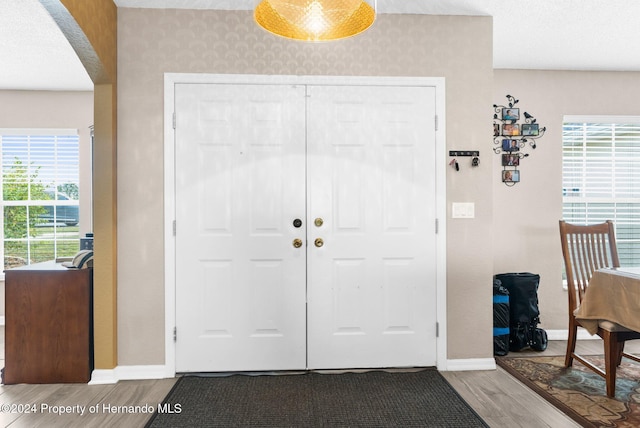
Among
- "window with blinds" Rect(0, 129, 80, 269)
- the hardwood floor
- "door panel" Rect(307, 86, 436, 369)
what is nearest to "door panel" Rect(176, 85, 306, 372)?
"door panel" Rect(307, 86, 436, 369)

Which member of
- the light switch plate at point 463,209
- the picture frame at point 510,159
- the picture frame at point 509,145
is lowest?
the light switch plate at point 463,209

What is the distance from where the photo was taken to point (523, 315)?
354 cm

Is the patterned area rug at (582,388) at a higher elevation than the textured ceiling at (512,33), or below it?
below

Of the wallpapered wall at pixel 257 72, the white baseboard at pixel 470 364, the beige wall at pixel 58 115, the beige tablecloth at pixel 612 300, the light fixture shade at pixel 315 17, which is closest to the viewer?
the light fixture shade at pixel 315 17

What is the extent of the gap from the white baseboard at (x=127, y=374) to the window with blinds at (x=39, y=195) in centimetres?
235

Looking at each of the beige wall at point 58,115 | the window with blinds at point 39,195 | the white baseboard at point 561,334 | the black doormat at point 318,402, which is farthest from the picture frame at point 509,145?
the window with blinds at point 39,195

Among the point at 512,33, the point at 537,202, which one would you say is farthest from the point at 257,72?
the point at 537,202

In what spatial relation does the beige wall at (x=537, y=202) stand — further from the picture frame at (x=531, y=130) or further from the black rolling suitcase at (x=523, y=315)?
the black rolling suitcase at (x=523, y=315)

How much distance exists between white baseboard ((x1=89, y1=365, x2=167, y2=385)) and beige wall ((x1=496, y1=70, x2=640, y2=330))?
10.1 ft

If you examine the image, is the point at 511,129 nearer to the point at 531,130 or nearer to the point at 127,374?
the point at 531,130

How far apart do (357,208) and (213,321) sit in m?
1.31

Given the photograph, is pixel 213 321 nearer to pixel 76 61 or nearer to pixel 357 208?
pixel 357 208

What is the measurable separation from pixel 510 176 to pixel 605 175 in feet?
3.40

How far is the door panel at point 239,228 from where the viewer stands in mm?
2969
